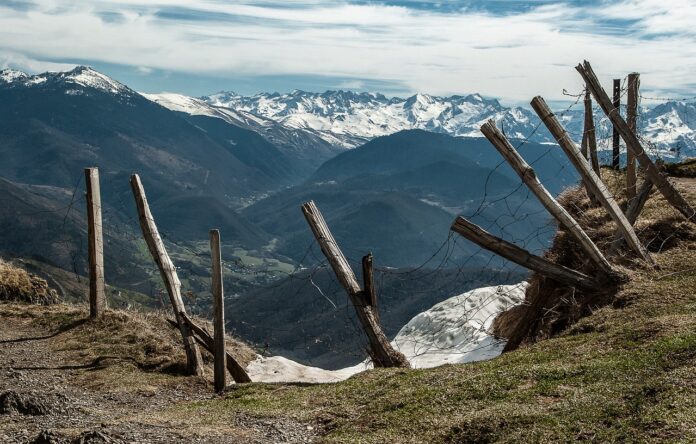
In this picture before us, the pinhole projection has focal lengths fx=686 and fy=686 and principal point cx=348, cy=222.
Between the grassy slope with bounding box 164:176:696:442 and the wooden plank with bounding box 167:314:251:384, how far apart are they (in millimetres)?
1668

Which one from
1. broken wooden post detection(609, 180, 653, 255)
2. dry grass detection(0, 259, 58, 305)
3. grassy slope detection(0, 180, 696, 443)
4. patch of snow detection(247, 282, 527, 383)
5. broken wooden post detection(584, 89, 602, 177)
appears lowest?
patch of snow detection(247, 282, 527, 383)

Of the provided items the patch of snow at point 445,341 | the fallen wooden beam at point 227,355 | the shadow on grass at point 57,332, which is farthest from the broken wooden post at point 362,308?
the shadow on grass at point 57,332

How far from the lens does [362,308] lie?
15.1 m

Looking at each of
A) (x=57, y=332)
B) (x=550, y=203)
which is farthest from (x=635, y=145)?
(x=57, y=332)

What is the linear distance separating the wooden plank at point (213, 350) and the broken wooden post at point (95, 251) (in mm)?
4177

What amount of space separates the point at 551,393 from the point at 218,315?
318 inches

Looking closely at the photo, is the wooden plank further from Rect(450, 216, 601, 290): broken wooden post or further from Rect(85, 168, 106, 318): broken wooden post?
Rect(450, 216, 601, 290): broken wooden post

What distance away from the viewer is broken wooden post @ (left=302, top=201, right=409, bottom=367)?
1480 centimetres

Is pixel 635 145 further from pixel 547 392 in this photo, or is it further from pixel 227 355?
pixel 227 355

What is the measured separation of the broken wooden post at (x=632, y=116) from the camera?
19.0 m

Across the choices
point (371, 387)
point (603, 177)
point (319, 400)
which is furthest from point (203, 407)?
point (603, 177)

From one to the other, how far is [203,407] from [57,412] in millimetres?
2668

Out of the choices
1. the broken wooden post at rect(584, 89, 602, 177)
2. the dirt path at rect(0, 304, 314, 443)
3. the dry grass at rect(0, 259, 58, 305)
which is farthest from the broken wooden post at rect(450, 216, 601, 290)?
the dry grass at rect(0, 259, 58, 305)

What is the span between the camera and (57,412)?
12781 mm
